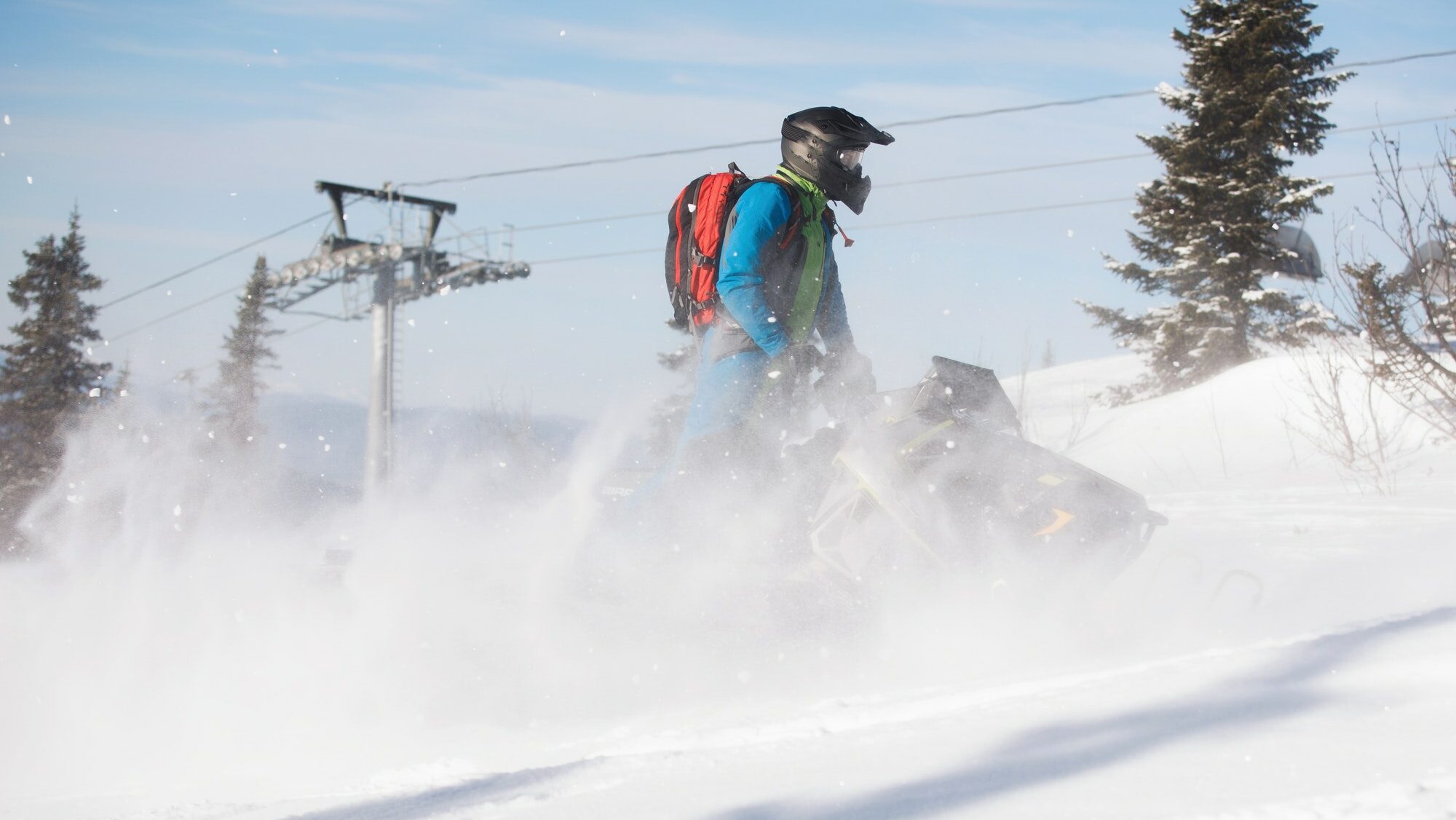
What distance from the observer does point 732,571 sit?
3.37 m

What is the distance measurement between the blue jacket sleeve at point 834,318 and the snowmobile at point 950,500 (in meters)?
0.53

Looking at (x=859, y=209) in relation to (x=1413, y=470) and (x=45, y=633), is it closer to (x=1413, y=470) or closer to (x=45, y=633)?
(x=45, y=633)

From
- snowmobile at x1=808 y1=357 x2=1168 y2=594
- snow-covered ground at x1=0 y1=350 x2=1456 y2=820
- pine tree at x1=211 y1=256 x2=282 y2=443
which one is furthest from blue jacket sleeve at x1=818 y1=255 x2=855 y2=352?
pine tree at x1=211 y1=256 x2=282 y2=443

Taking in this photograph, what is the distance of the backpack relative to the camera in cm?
356

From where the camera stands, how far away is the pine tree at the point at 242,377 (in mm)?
34594

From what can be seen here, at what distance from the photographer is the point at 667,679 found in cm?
332

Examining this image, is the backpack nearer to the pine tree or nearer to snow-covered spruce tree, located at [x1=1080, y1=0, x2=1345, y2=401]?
snow-covered spruce tree, located at [x1=1080, y1=0, x2=1345, y2=401]

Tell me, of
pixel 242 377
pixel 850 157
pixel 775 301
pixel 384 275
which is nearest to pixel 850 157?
pixel 850 157

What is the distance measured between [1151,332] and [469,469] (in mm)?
18632

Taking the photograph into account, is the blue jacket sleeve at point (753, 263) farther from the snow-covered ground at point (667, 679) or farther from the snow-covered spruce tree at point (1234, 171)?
the snow-covered spruce tree at point (1234, 171)

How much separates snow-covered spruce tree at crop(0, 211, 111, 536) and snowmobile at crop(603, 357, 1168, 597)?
85.0 ft

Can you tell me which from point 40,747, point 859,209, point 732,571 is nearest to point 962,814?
point 732,571

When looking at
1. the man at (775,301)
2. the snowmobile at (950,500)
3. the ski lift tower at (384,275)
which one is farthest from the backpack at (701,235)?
the ski lift tower at (384,275)

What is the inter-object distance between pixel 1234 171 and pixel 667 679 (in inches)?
770
